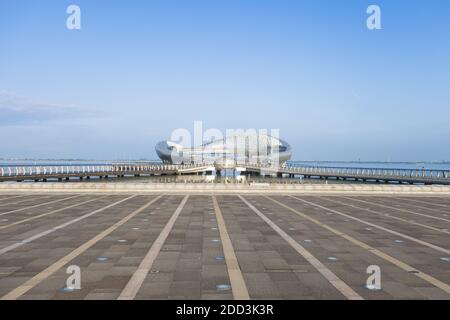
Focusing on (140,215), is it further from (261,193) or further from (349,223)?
(261,193)

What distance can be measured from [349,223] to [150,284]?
36.3ft

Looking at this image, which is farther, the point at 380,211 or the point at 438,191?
the point at 438,191

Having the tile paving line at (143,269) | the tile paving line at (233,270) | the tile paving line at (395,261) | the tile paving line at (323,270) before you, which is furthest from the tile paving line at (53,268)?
the tile paving line at (395,261)

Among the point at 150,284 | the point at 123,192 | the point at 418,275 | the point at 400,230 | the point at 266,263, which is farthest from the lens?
the point at 123,192

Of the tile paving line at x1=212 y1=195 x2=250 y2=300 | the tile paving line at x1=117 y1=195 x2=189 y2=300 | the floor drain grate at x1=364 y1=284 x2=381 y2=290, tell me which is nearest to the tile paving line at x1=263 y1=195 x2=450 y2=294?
the floor drain grate at x1=364 y1=284 x2=381 y2=290

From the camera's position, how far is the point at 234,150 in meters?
185

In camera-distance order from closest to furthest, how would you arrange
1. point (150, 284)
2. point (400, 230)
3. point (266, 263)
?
point (150, 284) < point (266, 263) < point (400, 230)

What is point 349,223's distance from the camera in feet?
54.4

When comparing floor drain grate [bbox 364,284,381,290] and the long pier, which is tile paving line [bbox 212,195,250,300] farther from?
the long pier

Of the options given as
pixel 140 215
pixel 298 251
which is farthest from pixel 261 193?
pixel 298 251

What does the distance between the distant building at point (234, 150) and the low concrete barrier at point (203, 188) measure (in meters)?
130

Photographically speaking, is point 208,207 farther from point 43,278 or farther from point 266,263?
point 43,278

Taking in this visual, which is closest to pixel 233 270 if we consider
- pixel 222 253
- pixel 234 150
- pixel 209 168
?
pixel 222 253

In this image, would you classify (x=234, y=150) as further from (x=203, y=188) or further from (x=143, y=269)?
(x=143, y=269)
